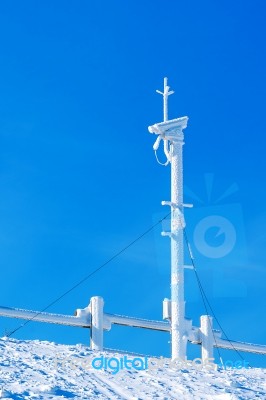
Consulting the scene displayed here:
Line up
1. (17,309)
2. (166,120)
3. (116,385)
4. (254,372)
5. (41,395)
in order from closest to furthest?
(41,395), (116,385), (254,372), (17,309), (166,120)

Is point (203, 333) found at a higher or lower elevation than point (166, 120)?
lower

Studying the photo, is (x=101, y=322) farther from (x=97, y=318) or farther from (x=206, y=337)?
(x=206, y=337)

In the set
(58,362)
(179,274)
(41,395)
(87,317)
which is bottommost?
(41,395)

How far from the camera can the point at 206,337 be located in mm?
17406

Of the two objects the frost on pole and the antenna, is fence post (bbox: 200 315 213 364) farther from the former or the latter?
the antenna

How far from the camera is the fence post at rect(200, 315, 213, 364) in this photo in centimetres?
1741

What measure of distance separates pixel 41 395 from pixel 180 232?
7.51 meters

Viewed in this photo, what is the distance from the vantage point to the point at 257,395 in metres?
11.4

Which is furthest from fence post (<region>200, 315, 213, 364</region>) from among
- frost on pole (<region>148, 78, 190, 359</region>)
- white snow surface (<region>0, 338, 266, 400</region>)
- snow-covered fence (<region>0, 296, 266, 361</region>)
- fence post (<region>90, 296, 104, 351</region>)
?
white snow surface (<region>0, 338, 266, 400</region>)

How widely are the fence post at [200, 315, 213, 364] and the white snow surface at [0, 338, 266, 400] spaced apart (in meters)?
4.17

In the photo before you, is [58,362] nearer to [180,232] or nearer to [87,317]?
[87,317]

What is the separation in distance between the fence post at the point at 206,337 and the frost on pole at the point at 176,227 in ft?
2.68

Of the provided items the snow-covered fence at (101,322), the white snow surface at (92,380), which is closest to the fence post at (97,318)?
the snow-covered fence at (101,322)

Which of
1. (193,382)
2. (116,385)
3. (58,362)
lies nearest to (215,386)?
(193,382)
